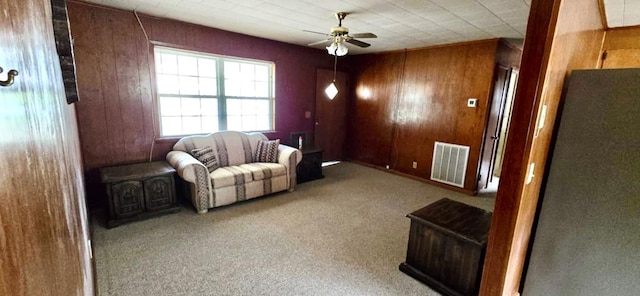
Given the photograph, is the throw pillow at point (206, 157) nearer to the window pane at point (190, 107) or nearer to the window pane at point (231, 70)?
the window pane at point (190, 107)

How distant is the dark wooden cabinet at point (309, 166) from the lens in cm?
433

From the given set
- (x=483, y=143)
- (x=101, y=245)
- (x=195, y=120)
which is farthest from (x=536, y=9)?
(x=195, y=120)

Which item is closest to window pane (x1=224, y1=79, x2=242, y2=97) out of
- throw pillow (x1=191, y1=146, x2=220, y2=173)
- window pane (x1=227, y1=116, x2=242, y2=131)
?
window pane (x1=227, y1=116, x2=242, y2=131)

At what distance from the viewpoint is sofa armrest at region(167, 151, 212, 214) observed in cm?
298

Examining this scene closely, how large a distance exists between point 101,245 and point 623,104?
3.74m

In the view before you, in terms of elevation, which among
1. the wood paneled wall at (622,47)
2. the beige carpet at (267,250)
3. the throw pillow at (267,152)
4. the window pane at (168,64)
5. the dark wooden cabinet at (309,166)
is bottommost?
the beige carpet at (267,250)

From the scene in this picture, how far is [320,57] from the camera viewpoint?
508 centimetres

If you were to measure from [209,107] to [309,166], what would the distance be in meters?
1.74

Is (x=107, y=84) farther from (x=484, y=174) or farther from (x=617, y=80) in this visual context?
(x=484, y=174)

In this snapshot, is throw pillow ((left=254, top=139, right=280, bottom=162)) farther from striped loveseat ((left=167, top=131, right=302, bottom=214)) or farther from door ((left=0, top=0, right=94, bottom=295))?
door ((left=0, top=0, right=94, bottom=295))

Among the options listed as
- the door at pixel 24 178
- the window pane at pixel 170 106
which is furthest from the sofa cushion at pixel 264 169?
the door at pixel 24 178

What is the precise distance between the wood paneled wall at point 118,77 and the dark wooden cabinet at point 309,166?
6.00 feet

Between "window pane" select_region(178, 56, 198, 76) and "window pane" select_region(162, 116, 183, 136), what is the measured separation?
0.62m

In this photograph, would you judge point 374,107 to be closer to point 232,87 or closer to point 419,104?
point 419,104
